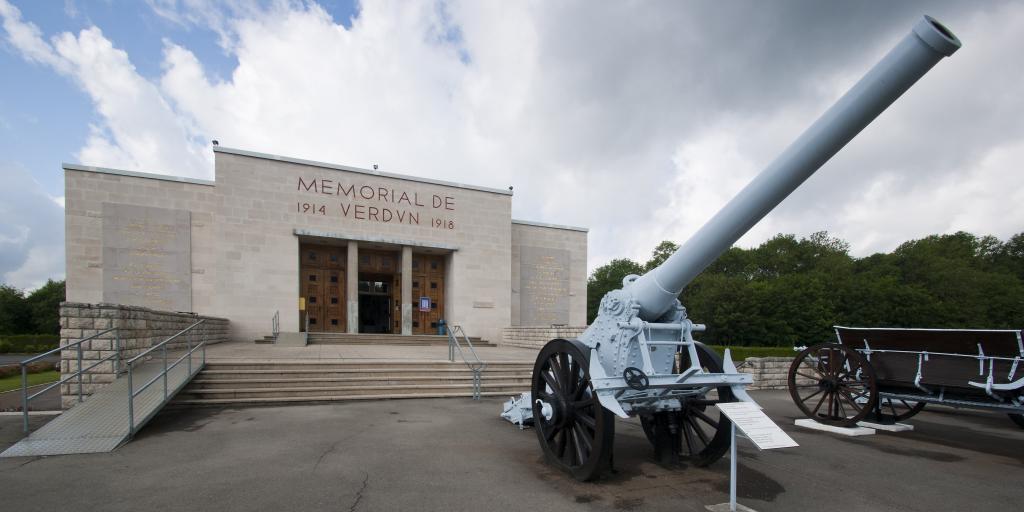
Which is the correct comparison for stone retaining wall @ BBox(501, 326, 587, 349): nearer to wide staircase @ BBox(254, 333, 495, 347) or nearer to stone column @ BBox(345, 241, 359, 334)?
wide staircase @ BBox(254, 333, 495, 347)

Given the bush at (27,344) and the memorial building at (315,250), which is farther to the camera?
the bush at (27,344)

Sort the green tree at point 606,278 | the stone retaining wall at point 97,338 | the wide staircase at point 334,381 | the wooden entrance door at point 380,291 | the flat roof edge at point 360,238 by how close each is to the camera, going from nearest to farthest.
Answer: the stone retaining wall at point 97,338
the wide staircase at point 334,381
the flat roof edge at point 360,238
the wooden entrance door at point 380,291
the green tree at point 606,278

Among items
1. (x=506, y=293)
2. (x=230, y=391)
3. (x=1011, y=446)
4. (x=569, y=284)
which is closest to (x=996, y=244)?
(x=569, y=284)

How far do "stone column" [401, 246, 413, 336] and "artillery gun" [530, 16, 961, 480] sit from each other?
16.3m

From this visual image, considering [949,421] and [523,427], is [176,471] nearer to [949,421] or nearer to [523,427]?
[523,427]

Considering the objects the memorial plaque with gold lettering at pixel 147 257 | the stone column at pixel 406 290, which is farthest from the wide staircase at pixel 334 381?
the memorial plaque with gold lettering at pixel 147 257

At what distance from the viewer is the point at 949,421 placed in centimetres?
843

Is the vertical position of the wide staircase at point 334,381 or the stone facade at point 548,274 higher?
the stone facade at point 548,274

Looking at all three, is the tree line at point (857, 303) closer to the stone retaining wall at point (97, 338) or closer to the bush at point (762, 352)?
the bush at point (762, 352)

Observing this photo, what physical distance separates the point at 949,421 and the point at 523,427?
7.67 metres

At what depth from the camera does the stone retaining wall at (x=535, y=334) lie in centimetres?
1527

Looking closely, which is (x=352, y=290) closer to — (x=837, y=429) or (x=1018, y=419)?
(x=837, y=429)

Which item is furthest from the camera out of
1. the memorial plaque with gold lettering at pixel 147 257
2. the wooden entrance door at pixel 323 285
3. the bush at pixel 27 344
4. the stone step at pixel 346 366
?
the bush at pixel 27 344

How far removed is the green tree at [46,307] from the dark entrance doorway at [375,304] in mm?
38066
